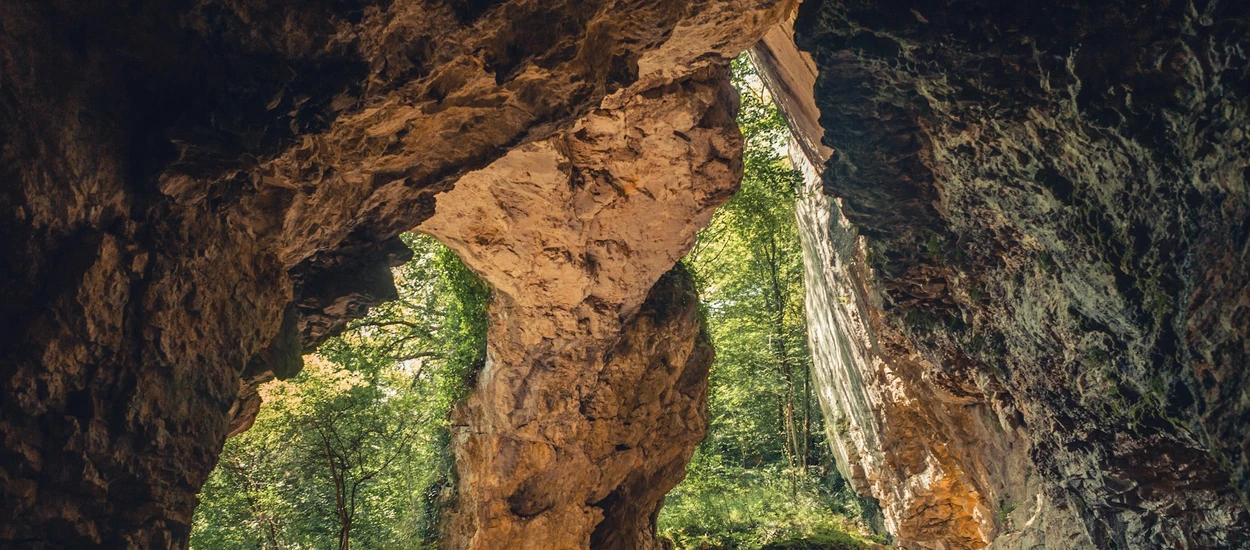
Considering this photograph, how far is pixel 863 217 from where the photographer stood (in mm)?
7750

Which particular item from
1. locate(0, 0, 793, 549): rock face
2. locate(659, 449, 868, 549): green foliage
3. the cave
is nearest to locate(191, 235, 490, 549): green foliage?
the cave

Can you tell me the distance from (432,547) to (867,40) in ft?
28.4

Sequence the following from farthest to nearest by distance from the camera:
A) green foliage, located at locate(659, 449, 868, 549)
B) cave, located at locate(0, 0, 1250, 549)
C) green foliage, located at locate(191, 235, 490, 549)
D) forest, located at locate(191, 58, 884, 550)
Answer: green foliage, located at locate(659, 449, 868, 549), forest, located at locate(191, 58, 884, 550), green foliage, located at locate(191, 235, 490, 549), cave, located at locate(0, 0, 1250, 549)

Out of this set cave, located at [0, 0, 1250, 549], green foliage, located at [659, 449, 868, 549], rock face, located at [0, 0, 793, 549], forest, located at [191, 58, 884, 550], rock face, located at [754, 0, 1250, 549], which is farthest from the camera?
green foliage, located at [659, 449, 868, 549]

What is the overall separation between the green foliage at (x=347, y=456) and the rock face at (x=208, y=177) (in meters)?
4.17

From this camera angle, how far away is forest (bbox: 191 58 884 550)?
34.6 feet

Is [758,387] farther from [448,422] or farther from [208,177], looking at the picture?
[208,177]

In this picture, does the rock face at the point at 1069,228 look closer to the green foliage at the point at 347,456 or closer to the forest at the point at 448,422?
the forest at the point at 448,422

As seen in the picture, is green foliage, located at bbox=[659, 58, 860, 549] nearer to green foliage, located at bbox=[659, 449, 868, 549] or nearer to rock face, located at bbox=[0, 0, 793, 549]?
green foliage, located at bbox=[659, 449, 868, 549]

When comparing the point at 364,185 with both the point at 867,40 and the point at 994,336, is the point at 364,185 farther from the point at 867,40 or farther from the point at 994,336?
the point at 994,336

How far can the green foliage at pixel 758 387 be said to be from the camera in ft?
46.8

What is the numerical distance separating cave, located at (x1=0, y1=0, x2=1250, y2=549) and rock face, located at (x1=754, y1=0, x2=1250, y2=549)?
23 mm

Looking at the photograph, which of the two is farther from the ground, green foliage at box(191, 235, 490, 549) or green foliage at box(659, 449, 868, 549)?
green foliage at box(191, 235, 490, 549)

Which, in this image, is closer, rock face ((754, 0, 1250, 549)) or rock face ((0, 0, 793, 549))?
rock face ((0, 0, 793, 549))
